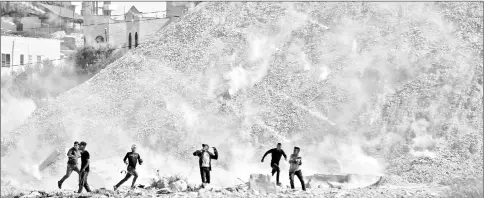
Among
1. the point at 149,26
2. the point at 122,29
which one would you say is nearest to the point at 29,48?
the point at 122,29

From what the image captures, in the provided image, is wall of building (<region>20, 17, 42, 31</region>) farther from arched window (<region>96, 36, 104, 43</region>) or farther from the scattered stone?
the scattered stone

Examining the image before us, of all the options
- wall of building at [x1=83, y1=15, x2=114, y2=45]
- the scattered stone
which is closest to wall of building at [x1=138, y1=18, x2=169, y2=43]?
wall of building at [x1=83, y1=15, x2=114, y2=45]

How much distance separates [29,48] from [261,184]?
32413mm

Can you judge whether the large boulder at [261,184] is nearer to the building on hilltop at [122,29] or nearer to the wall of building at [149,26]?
the building on hilltop at [122,29]

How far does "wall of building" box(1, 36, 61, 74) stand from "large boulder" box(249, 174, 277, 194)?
3044 cm

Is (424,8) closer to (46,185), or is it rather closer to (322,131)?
(322,131)

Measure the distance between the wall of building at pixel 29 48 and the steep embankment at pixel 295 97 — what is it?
18.4 m

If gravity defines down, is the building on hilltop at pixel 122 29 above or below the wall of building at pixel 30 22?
below

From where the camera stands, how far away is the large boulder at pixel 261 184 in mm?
18875

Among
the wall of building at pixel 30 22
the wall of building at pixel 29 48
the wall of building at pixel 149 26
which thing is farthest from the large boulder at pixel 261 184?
the wall of building at pixel 30 22

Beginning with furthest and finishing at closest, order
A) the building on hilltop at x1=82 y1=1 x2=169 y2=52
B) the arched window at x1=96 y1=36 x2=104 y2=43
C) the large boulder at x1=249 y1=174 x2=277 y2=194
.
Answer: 1. the arched window at x1=96 y1=36 x2=104 y2=43
2. the building on hilltop at x1=82 y1=1 x2=169 y2=52
3. the large boulder at x1=249 y1=174 x2=277 y2=194

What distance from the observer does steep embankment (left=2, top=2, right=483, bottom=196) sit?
24531 mm

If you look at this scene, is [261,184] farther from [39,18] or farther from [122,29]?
[39,18]

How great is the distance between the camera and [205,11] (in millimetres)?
32062
